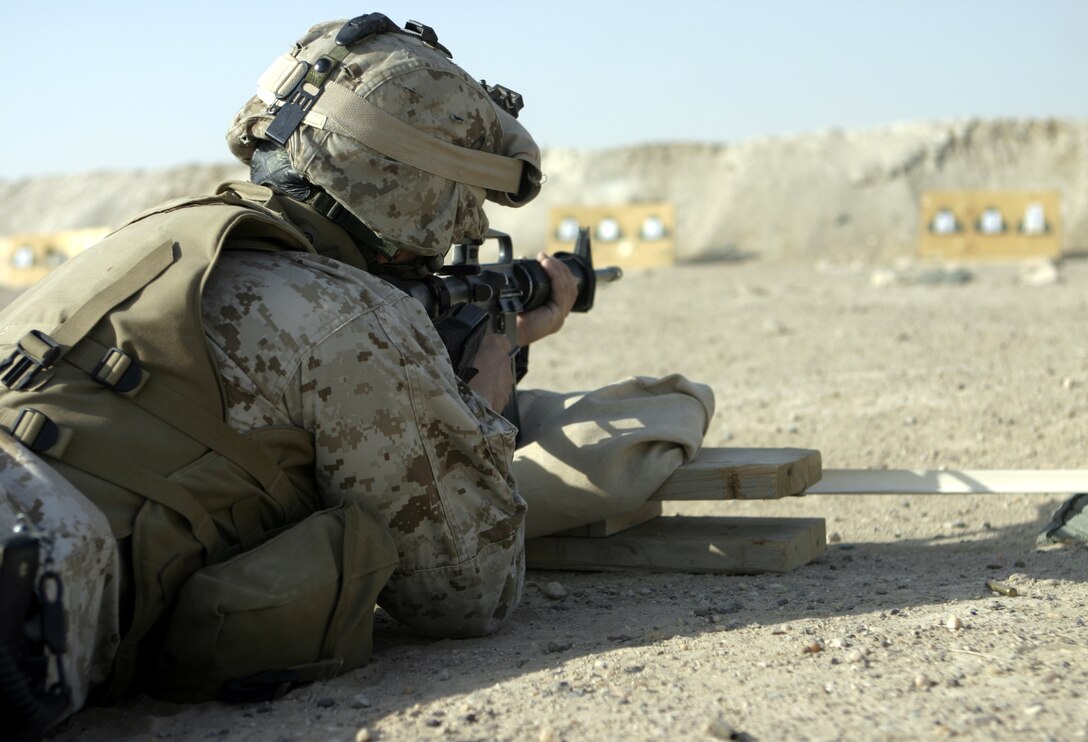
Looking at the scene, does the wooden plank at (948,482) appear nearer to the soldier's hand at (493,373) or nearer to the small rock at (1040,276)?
the soldier's hand at (493,373)

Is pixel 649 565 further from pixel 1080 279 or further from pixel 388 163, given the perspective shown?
pixel 1080 279

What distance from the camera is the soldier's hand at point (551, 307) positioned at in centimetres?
394

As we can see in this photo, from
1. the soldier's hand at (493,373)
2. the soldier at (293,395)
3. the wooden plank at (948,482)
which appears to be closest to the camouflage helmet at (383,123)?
the soldier at (293,395)

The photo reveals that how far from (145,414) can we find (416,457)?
59 centimetres

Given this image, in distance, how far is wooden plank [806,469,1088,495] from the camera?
383 cm

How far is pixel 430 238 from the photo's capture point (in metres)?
2.98

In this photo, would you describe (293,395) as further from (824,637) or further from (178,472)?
(824,637)

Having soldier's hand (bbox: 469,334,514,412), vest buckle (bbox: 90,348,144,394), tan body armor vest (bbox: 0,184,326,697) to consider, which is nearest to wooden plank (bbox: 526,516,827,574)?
soldier's hand (bbox: 469,334,514,412)

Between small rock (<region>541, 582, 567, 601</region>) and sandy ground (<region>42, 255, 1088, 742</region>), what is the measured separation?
0.02 metres

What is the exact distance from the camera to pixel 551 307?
159 inches

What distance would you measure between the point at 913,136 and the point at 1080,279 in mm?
17907

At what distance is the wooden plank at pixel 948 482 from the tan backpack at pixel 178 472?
195 centimetres

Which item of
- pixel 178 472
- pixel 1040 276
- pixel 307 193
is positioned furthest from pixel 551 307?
pixel 1040 276

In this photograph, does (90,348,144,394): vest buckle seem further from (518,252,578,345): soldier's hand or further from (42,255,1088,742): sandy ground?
(518,252,578,345): soldier's hand
